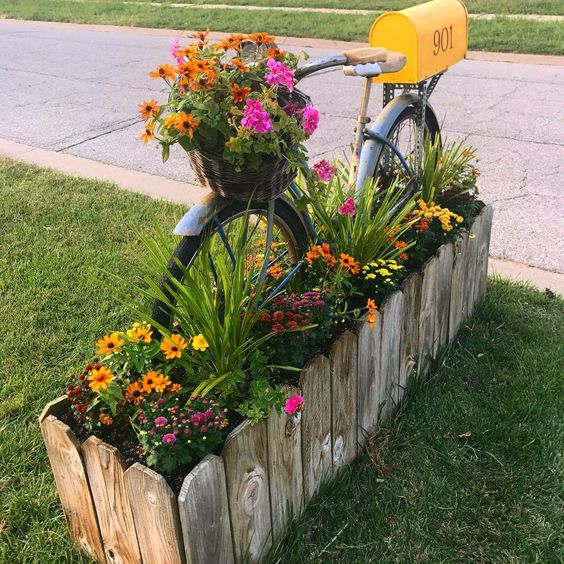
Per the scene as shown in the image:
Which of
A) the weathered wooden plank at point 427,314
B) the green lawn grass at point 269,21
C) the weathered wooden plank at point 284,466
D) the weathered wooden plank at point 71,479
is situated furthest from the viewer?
the green lawn grass at point 269,21

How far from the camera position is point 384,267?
2502 millimetres

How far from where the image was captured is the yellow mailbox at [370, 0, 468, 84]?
303cm

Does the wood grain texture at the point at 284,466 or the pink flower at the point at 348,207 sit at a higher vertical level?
the pink flower at the point at 348,207

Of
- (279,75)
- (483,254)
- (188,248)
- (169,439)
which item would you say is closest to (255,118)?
(279,75)

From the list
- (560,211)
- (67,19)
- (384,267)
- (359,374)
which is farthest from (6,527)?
(67,19)

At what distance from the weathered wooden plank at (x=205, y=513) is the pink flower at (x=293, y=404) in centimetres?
26

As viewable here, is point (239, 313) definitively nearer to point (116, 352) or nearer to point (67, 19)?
point (116, 352)

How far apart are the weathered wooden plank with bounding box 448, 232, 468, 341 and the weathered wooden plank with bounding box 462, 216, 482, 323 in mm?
41

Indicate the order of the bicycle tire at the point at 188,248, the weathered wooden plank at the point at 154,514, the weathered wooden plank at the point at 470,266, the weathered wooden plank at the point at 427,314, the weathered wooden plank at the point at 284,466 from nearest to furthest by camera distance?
the weathered wooden plank at the point at 154,514, the weathered wooden plank at the point at 284,466, the bicycle tire at the point at 188,248, the weathered wooden plank at the point at 427,314, the weathered wooden plank at the point at 470,266

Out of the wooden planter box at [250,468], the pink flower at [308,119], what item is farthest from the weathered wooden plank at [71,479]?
the pink flower at [308,119]

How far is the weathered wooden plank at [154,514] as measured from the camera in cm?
160

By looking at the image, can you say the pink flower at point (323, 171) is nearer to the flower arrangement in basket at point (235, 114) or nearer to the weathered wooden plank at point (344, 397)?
the flower arrangement in basket at point (235, 114)

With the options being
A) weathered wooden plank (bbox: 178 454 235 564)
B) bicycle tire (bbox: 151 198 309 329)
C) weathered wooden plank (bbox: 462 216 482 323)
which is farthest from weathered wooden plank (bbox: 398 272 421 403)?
weathered wooden plank (bbox: 178 454 235 564)

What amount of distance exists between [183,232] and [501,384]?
1597 millimetres
